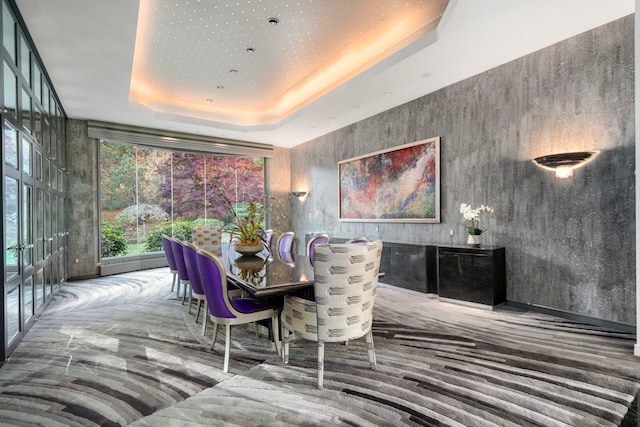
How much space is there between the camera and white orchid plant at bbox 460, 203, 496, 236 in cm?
428

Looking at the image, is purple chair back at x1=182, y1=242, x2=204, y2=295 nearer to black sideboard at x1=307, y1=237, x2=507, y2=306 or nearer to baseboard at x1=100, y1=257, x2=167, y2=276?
black sideboard at x1=307, y1=237, x2=507, y2=306

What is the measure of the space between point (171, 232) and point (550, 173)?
7.99 metres

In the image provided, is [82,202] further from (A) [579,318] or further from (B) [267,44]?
(A) [579,318]

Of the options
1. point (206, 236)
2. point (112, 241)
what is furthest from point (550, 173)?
point (112, 241)

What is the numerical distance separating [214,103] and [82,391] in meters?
5.51

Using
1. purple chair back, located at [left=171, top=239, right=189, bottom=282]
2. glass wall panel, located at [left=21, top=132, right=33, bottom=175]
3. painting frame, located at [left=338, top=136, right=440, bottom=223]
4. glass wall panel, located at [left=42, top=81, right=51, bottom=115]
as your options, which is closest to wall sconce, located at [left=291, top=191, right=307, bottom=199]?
painting frame, located at [left=338, top=136, right=440, bottom=223]

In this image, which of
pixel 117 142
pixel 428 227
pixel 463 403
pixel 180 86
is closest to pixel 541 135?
pixel 428 227

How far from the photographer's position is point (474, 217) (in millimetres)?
4348

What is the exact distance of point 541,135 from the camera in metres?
3.84

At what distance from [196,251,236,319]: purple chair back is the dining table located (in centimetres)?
18

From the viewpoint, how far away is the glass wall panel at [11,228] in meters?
2.78

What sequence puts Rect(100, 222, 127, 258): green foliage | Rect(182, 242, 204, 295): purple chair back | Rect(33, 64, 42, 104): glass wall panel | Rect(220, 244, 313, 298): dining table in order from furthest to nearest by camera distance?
1. Rect(100, 222, 127, 258): green foliage
2. Rect(33, 64, 42, 104): glass wall panel
3. Rect(182, 242, 204, 295): purple chair back
4. Rect(220, 244, 313, 298): dining table

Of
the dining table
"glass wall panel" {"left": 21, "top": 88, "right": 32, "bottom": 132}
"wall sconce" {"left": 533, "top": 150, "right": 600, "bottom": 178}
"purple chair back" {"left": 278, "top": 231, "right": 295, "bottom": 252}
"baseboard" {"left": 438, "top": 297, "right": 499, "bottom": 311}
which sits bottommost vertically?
"baseboard" {"left": 438, "top": 297, "right": 499, "bottom": 311}

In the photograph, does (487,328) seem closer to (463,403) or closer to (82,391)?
(463,403)
